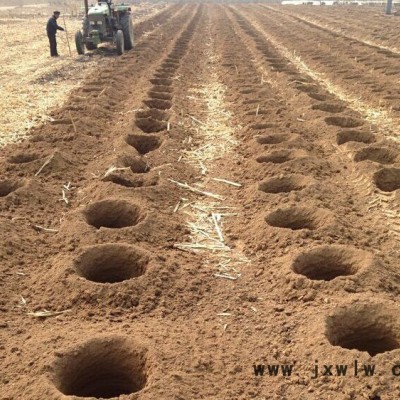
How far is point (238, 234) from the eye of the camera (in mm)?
6082

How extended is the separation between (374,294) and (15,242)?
3.67 metres

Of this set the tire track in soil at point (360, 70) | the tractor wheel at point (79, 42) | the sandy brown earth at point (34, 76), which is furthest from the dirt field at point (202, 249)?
the tractor wheel at point (79, 42)

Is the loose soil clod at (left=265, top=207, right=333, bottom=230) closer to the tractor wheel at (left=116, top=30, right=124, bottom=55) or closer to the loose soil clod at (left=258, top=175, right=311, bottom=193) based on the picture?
the loose soil clod at (left=258, top=175, right=311, bottom=193)

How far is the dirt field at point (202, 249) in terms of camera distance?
3.87 m

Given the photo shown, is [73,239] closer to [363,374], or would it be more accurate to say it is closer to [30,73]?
[363,374]

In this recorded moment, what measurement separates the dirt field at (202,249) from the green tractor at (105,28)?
6629mm

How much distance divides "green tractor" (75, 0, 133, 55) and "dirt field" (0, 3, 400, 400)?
6629mm

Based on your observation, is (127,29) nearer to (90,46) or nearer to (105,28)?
(105,28)

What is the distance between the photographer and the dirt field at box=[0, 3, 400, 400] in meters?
3.87

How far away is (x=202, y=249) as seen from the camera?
573cm

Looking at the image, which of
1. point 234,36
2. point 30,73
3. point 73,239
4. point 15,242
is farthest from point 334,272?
point 234,36

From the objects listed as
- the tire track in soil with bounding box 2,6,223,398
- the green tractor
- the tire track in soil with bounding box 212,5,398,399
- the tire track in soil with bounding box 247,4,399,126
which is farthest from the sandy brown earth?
the tire track in soil with bounding box 247,4,399,126

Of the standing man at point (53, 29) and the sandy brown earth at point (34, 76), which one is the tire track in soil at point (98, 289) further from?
the standing man at point (53, 29)

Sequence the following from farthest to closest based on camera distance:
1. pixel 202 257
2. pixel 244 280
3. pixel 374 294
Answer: pixel 202 257 → pixel 244 280 → pixel 374 294
